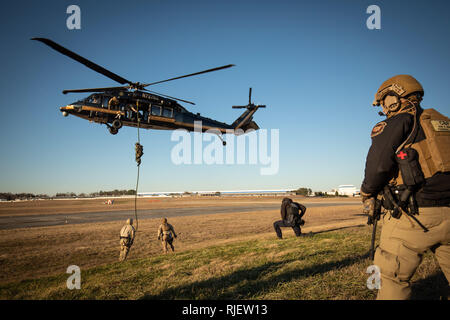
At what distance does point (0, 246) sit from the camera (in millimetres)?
13422

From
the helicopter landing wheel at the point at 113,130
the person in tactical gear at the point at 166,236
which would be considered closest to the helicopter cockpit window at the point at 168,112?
the helicopter landing wheel at the point at 113,130

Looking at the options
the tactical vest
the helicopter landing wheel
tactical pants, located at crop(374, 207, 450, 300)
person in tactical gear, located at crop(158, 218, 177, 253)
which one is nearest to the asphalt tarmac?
person in tactical gear, located at crop(158, 218, 177, 253)

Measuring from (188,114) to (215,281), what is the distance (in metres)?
10.3

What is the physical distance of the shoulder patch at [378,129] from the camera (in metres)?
2.35

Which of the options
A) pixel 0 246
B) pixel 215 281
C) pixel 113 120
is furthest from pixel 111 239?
pixel 215 281

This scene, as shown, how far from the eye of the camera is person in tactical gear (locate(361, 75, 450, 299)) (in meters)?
2.11

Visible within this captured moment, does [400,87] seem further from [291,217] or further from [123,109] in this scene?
[123,109]

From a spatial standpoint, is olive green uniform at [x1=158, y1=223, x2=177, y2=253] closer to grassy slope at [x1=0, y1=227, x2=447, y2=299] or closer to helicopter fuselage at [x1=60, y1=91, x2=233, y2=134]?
grassy slope at [x1=0, y1=227, x2=447, y2=299]

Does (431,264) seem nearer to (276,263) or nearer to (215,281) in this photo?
(276,263)

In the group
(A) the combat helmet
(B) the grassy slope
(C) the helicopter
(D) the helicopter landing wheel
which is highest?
Answer: (C) the helicopter

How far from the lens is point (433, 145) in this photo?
222 cm

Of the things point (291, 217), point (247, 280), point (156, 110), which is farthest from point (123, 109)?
point (247, 280)

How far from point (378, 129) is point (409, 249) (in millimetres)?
1196
